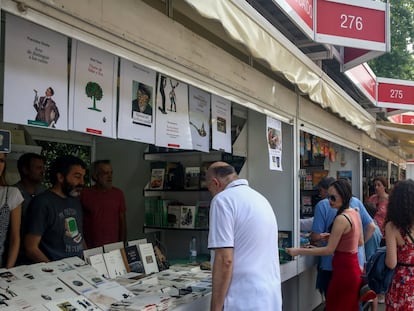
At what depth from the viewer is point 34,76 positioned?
6.68 ft

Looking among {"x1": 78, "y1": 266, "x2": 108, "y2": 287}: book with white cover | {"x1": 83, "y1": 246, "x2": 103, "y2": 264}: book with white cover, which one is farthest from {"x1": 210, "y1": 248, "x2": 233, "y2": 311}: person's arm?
{"x1": 83, "y1": 246, "x2": 103, "y2": 264}: book with white cover

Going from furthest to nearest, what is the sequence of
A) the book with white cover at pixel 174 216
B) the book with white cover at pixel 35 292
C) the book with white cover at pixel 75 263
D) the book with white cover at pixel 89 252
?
1. the book with white cover at pixel 174 216
2. the book with white cover at pixel 89 252
3. the book with white cover at pixel 75 263
4. the book with white cover at pixel 35 292

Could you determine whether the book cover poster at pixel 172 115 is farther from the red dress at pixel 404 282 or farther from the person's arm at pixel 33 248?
the red dress at pixel 404 282

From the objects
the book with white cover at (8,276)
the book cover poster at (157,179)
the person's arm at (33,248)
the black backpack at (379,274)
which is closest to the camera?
the book with white cover at (8,276)

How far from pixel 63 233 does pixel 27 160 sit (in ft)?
3.03

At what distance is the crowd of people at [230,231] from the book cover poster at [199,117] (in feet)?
2.68

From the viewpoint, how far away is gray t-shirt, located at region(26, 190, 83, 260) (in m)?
2.79

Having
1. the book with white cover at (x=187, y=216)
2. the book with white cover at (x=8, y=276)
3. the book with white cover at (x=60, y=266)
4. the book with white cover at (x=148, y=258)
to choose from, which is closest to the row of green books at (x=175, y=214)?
the book with white cover at (x=187, y=216)

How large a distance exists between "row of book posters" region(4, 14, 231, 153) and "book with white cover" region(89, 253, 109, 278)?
0.84m

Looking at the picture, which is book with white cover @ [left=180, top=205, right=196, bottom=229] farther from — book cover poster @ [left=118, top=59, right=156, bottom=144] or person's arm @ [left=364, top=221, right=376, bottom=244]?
book cover poster @ [left=118, top=59, right=156, bottom=144]

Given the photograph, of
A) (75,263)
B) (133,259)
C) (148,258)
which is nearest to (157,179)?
(148,258)

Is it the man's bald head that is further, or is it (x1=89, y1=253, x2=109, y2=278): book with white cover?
(x1=89, y1=253, x2=109, y2=278): book with white cover

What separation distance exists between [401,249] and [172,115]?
6.79 feet

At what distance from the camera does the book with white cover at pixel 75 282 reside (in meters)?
2.34
